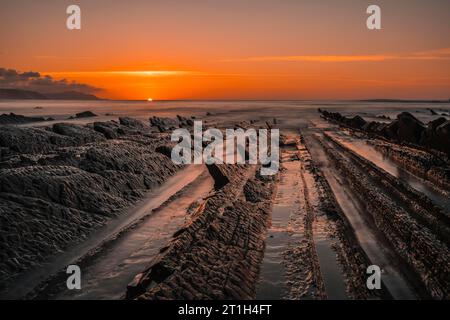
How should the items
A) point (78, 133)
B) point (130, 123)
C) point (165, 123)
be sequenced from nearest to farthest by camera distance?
point (78, 133) < point (130, 123) < point (165, 123)

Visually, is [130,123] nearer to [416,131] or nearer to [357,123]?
[416,131]

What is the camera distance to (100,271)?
4.62m

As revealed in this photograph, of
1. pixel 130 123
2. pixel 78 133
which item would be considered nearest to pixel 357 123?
pixel 130 123

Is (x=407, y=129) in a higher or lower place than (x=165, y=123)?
lower

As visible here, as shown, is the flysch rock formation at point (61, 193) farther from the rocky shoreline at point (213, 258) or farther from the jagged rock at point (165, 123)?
the jagged rock at point (165, 123)

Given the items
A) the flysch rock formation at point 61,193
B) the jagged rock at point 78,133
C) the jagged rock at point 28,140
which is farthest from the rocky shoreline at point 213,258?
the jagged rock at point 78,133

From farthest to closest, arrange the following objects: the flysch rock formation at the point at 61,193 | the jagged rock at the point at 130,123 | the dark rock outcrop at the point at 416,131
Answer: the jagged rock at the point at 130,123
the dark rock outcrop at the point at 416,131
the flysch rock formation at the point at 61,193

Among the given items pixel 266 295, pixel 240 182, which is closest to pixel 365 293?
pixel 266 295

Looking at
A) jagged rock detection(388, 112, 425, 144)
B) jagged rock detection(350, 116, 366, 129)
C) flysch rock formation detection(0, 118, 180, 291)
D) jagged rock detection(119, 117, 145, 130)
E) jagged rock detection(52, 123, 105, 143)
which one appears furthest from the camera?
jagged rock detection(350, 116, 366, 129)

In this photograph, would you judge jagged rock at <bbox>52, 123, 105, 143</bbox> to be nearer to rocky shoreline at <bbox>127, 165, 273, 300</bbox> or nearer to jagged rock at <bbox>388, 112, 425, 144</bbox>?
rocky shoreline at <bbox>127, 165, 273, 300</bbox>

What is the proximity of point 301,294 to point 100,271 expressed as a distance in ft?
8.76

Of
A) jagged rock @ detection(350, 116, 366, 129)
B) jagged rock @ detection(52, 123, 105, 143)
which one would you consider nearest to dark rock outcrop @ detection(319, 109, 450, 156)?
jagged rock @ detection(350, 116, 366, 129)

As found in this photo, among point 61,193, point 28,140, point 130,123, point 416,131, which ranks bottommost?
point 61,193
